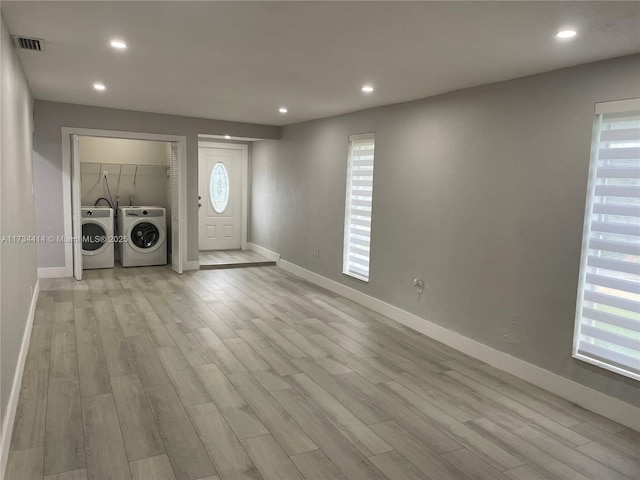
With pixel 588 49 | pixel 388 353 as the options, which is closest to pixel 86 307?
pixel 388 353

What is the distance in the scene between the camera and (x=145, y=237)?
23.5ft

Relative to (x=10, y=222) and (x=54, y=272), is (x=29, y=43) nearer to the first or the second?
(x=10, y=222)

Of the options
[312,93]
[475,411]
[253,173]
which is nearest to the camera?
[475,411]

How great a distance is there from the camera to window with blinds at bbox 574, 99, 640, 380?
2811 mm

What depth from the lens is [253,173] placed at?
8.57 metres

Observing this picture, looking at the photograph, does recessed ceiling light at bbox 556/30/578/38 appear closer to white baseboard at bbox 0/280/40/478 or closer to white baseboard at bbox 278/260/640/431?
white baseboard at bbox 278/260/640/431

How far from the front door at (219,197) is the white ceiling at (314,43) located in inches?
158

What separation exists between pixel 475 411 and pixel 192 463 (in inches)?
70.5

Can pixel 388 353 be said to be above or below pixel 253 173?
below

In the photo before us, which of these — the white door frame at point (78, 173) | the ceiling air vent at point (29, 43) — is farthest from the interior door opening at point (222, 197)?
the ceiling air vent at point (29, 43)

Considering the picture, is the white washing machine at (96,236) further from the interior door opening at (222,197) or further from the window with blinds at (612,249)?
the window with blinds at (612,249)

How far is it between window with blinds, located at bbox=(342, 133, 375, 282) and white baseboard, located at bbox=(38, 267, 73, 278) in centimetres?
377

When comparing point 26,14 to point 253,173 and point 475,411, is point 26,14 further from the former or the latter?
point 253,173

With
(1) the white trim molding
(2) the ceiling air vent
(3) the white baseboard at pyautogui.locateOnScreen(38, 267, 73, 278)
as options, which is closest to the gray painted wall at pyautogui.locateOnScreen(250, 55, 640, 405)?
(1) the white trim molding
